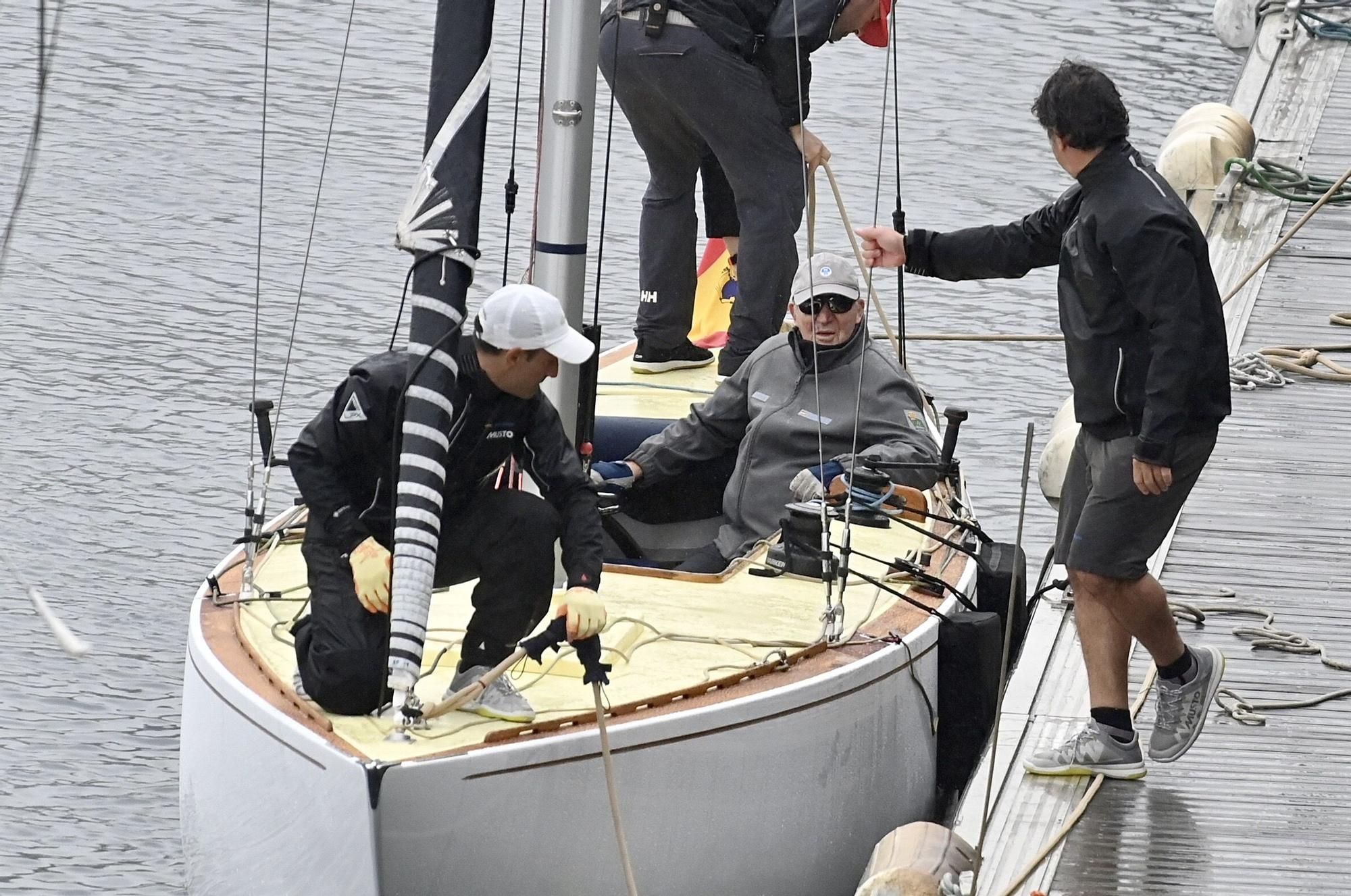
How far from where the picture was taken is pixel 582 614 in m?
3.67

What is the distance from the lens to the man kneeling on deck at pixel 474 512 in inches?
148

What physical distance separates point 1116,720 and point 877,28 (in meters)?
2.39

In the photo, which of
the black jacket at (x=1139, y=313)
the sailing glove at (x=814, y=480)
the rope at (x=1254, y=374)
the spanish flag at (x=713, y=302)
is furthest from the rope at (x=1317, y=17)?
the black jacket at (x=1139, y=313)

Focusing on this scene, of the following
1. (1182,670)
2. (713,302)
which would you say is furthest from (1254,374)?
(1182,670)

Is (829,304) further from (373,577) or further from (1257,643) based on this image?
(373,577)

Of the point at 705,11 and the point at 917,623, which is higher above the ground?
the point at 705,11

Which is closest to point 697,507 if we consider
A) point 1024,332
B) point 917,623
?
point 917,623

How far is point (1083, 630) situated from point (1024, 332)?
674 centimetres

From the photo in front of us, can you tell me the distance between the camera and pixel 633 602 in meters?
4.70

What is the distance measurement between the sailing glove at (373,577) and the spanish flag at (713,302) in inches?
133

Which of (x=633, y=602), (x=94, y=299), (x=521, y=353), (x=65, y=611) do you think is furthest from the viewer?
(x=94, y=299)

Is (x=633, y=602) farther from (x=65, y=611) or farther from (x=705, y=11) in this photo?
(x=65, y=611)

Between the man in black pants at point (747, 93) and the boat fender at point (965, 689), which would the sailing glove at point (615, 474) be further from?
the boat fender at point (965, 689)

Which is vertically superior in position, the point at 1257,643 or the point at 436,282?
the point at 436,282
